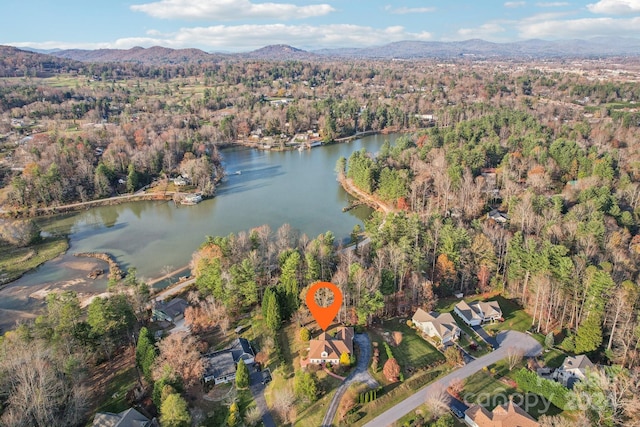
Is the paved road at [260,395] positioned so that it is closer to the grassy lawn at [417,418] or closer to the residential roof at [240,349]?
the residential roof at [240,349]

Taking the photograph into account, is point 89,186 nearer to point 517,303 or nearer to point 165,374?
point 165,374

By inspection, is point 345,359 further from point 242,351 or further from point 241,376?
point 242,351

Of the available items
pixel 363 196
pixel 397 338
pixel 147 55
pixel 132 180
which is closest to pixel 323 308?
pixel 397 338

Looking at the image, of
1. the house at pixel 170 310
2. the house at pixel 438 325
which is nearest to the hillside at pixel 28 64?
the house at pixel 170 310

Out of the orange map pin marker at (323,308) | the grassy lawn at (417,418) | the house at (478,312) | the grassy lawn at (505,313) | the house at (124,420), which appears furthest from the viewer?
the house at (478,312)

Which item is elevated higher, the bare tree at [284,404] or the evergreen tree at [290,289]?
the evergreen tree at [290,289]

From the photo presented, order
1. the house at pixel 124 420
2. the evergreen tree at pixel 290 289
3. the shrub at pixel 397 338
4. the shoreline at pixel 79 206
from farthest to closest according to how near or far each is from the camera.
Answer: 1. the shoreline at pixel 79 206
2. the evergreen tree at pixel 290 289
3. the shrub at pixel 397 338
4. the house at pixel 124 420

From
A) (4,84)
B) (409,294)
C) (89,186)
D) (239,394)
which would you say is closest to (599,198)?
(409,294)
